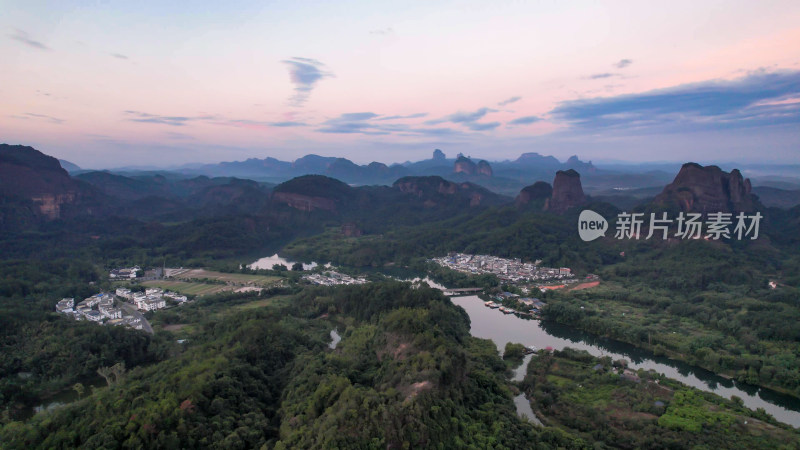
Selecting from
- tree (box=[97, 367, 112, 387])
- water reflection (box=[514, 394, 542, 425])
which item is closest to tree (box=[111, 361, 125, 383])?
tree (box=[97, 367, 112, 387])

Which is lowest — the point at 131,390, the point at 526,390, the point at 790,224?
the point at 526,390

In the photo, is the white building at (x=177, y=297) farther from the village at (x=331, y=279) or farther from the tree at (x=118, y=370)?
the tree at (x=118, y=370)

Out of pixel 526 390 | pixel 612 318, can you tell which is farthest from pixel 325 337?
pixel 612 318

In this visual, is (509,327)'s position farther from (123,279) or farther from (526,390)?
(123,279)

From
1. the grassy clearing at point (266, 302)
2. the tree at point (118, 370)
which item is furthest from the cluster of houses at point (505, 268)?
the tree at point (118, 370)

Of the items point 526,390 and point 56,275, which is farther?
point 56,275

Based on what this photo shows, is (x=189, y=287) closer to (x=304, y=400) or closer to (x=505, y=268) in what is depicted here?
(x=304, y=400)

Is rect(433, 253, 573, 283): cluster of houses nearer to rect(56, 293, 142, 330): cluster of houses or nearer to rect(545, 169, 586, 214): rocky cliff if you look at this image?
rect(545, 169, 586, 214): rocky cliff
